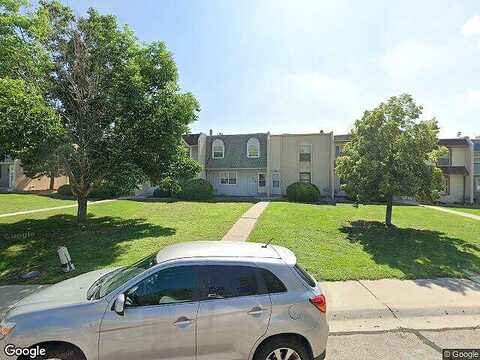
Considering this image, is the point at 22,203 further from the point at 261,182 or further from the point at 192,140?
the point at 261,182

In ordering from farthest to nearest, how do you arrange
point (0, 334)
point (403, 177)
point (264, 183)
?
Answer: point (264, 183) < point (403, 177) < point (0, 334)

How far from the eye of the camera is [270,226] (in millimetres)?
14070

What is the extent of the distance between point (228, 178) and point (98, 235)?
66.5 feet

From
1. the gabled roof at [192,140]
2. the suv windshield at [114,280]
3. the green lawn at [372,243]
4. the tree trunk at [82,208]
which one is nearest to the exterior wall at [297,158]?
the gabled roof at [192,140]

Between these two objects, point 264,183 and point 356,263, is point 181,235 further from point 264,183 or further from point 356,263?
point 264,183

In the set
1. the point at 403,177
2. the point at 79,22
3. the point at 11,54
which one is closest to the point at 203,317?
the point at 11,54

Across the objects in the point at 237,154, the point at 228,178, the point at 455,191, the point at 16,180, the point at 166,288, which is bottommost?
the point at 166,288

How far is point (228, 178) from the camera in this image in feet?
108

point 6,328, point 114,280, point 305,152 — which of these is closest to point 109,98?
point 114,280

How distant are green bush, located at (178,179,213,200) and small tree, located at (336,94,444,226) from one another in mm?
14474

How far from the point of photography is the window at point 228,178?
32.8m

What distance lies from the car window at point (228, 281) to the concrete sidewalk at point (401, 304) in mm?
2518

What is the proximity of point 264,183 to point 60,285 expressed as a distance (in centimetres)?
2799

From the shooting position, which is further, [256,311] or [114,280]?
[114,280]
